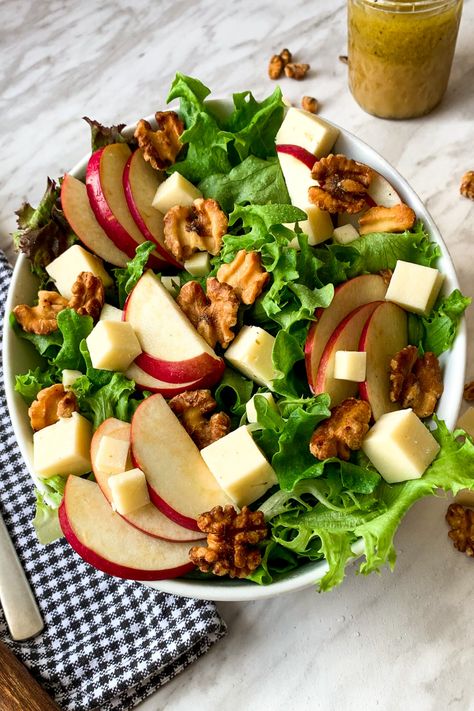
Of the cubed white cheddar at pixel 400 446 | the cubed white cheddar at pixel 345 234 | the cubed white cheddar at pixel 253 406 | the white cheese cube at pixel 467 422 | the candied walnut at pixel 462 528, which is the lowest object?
the candied walnut at pixel 462 528

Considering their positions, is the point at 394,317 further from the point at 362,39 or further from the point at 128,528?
the point at 362,39

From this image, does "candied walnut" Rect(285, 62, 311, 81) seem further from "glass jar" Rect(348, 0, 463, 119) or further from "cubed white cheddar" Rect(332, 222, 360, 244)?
"cubed white cheddar" Rect(332, 222, 360, 244)

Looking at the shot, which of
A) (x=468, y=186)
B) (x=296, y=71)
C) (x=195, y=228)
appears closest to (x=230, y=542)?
(x=195, y=228)

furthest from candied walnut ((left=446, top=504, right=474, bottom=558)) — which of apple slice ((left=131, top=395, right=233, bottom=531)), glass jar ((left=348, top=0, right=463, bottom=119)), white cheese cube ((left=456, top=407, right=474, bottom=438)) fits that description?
glass jar ((left=348, top=0, right=463, bottom=119))

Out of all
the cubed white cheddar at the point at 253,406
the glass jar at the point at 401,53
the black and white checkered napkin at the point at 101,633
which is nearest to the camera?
the cubed white cheddar at the point at 253,406

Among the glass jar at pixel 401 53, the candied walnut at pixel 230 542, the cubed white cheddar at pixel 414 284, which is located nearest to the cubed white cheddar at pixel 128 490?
the candied walnut at pixel 230 542

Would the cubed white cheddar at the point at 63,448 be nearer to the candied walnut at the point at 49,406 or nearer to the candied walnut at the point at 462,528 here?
the candied walnut at the point at 49,406

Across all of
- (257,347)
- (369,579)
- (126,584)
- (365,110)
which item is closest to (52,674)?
Result: (126,584)
